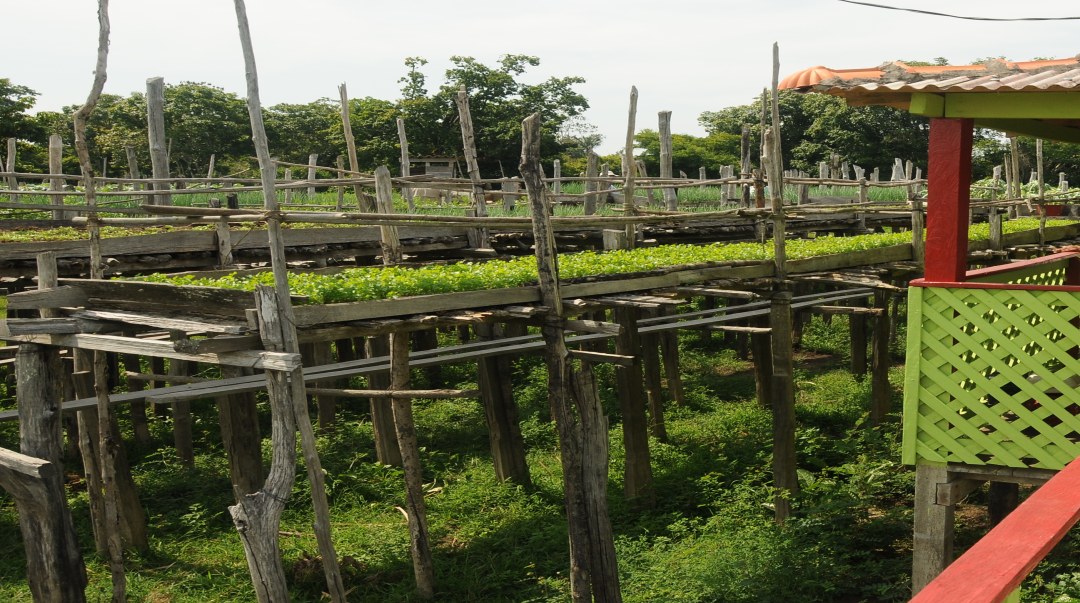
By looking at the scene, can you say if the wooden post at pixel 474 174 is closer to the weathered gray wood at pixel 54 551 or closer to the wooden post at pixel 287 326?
the wooden post at pixel 287 326

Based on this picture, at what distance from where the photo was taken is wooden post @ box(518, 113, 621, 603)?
21.5ft

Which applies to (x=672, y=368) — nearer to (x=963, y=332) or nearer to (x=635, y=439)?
(x=635, y=439)

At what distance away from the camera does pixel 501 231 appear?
12203mm

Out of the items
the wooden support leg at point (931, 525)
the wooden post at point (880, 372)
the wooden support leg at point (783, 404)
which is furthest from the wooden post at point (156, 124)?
the wooden support leg at point (931, 525)

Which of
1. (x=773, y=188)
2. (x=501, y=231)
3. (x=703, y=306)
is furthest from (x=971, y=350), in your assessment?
(x=703, y=306)

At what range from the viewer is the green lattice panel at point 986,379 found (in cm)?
511

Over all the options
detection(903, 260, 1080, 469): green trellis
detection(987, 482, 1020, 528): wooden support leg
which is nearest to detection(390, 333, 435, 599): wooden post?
detection(903, 260, 1080, 469): green trellis

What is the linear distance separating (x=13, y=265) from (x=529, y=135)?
6.15 meters

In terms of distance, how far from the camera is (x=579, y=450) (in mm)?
6598

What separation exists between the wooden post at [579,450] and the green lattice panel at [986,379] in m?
2.22

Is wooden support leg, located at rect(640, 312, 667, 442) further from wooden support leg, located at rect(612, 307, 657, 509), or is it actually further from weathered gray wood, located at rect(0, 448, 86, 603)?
weathered gray wood, located at rect(0, 448, 86, 603)

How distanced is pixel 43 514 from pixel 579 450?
3.83m

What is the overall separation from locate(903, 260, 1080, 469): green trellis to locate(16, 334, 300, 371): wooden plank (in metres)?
3.85

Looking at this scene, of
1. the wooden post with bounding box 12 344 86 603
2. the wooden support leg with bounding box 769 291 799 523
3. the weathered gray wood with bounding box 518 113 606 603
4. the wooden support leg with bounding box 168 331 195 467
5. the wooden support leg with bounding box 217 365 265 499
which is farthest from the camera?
the wooden support leg with bounding box 168 331 195 467
